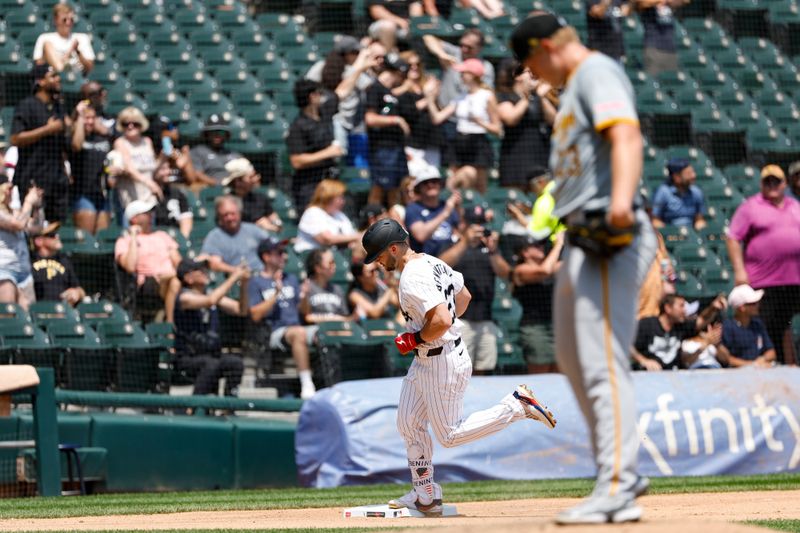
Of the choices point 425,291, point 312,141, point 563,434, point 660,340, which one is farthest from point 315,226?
point 425,291

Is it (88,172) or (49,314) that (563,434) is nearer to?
(49,314)

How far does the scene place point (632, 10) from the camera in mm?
19484

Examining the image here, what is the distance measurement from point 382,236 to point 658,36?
12.0m

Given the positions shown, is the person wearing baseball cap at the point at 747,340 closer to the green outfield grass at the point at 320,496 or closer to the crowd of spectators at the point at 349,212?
the crowd of spectators at the point at 349,212

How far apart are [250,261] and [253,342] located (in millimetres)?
946

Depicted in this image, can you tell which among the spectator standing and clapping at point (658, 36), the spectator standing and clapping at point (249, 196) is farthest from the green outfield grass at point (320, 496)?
the spectator standing and clapping at point (658, 36)

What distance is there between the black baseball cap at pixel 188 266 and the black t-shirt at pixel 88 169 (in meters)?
1.76

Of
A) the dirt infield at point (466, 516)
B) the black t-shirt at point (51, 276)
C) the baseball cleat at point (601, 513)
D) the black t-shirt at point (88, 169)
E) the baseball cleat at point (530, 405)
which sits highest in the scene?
the black t-shirt at point (88, 169)

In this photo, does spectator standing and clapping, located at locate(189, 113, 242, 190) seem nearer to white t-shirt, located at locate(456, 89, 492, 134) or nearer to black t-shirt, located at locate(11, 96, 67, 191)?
black t-shirt, located at locate(11, 96, 67, 191)

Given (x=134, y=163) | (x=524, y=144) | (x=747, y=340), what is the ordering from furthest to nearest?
(x=524, y=144) → (x=134, y=163) → (x=747, y=340)

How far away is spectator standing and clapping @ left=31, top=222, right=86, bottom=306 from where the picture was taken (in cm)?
1265

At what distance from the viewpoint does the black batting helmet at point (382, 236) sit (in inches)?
313

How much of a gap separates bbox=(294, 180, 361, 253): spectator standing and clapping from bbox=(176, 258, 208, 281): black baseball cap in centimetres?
145

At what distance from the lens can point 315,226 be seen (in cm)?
1364
